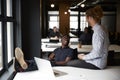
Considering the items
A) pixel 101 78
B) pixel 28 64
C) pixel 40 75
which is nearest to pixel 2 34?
pixel 28 64

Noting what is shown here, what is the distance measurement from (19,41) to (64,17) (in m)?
16.5

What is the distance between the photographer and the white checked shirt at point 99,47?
11.3 feet

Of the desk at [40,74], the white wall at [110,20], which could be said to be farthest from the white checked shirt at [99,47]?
the white wall at [110,20]

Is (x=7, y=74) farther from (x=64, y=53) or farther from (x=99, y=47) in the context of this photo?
Result: (x=64, y=53)

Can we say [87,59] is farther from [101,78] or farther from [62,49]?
[62,49]

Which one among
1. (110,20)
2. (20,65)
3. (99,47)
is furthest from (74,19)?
(20,65)

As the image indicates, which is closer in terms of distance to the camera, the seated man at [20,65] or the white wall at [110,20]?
the seated man at [20,65]

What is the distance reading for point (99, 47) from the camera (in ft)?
11.3

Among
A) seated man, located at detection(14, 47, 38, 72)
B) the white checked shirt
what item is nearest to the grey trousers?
the white checked shirt

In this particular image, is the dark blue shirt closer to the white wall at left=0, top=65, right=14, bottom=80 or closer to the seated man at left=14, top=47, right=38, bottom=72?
the white wall at left=0, top=65, right=14, bottom=80

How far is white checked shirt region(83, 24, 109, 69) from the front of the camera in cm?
345

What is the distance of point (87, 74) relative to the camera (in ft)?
10.6

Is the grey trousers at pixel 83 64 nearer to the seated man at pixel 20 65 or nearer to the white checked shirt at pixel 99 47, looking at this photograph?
the white checked shirt at pixel 99 47

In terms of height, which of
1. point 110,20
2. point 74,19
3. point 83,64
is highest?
point 74,19
